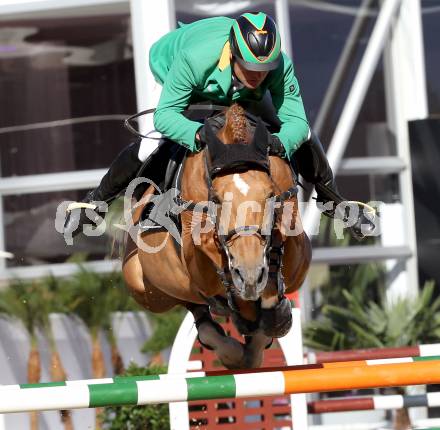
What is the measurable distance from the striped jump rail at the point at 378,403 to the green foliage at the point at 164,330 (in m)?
1.78

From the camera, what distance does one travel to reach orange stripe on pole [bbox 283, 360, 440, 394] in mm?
4344

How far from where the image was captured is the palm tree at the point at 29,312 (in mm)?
9211

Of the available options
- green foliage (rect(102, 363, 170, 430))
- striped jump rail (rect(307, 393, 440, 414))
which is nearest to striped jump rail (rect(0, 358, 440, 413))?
striped jump rail (rect(307, 393, 440, 414))

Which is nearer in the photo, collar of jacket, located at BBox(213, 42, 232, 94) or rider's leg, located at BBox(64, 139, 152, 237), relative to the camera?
collar of jacket, located at BBox(213, 42, 232, 94)

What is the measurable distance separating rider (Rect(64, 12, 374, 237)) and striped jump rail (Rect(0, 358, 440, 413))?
1077 millimetres

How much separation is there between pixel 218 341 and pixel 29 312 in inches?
164

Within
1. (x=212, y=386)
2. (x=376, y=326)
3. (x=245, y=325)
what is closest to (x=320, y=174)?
(x=245, y=325)

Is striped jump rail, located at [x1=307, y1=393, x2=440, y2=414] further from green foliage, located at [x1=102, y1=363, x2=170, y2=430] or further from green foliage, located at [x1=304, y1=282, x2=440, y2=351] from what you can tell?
green foliage, located at [x1=304, y1=282, x2=440, y2=351]

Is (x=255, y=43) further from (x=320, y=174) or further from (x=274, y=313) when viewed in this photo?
(x=274, y=313)

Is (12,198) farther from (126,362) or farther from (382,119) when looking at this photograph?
(382,119)

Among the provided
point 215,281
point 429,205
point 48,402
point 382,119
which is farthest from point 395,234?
point 48,402

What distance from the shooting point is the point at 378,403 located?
24.0 feet

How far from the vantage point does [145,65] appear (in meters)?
9.28

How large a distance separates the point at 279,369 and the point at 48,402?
102 cm
